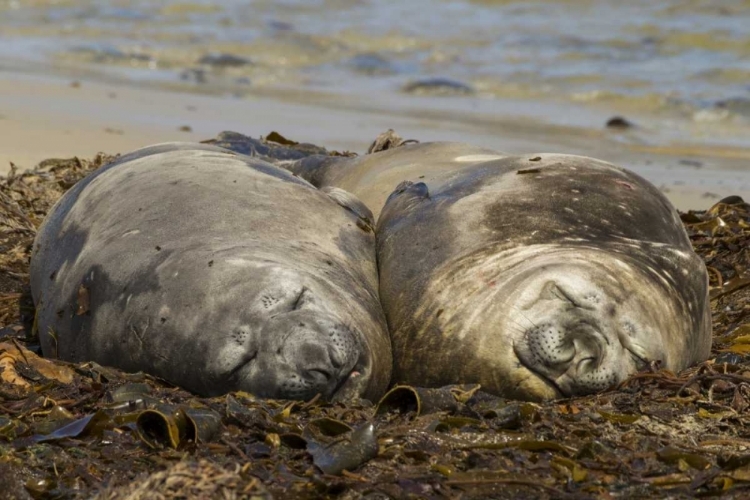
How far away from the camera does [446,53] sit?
58.0 ft

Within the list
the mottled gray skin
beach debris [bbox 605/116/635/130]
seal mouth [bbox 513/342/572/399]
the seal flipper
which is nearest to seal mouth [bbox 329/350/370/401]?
seal mouth [bbox 513/342/572/399]

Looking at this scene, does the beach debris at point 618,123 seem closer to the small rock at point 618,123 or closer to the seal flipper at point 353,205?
the small rock at point 618,123

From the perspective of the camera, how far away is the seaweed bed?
3.42m

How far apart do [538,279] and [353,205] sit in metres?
1.32

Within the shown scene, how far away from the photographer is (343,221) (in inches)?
204

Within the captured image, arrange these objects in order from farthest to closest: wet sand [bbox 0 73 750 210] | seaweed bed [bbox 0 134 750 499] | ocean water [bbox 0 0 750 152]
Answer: ocean water [bbox 0 0 750 152] → wet sand [bbox 0 73 750 210] → seaweed bed [bbox 0 134 750 499]

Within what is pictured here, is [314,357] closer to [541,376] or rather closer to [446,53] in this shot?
[541,376]

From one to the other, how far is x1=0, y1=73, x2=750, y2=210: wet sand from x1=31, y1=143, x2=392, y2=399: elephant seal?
145 inches

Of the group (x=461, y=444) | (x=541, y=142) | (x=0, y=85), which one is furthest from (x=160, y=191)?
(x=0, y=85)

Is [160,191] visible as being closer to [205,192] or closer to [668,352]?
[205,192]

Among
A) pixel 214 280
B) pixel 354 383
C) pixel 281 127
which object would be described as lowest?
pixel 281 127

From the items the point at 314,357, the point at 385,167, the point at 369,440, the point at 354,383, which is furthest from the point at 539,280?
the point at 385,167

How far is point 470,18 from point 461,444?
57.3ft

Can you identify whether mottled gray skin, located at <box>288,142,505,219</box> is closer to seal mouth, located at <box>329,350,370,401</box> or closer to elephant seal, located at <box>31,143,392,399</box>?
elephant seal, located at <box>31,143,392,399</box>
